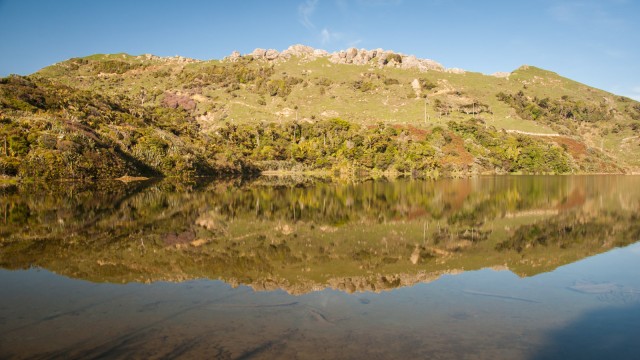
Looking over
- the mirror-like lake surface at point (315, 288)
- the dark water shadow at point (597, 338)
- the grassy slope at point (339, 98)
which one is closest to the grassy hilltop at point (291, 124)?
the grassy slope at point (339, 98)

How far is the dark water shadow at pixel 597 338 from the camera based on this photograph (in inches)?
302

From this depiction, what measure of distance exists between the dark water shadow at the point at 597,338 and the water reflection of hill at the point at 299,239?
4132 millimetres

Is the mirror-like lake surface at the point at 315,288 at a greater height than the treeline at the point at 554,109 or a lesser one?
lesser

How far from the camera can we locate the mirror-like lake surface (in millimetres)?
8031

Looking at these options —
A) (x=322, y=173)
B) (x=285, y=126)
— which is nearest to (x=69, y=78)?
(x=285, y=126)

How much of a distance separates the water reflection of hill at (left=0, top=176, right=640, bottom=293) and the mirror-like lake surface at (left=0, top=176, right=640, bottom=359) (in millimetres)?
104

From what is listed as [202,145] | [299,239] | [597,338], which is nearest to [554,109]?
[202,145]

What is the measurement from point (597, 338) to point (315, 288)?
20.4ft

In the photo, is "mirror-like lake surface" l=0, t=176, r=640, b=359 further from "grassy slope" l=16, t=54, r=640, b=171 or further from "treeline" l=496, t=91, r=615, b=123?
"treeline" l=496, t=91, r=615, b=123

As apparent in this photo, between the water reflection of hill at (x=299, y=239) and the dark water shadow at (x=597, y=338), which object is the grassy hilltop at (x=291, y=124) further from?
the dark water shadow at (x=597, y=338)

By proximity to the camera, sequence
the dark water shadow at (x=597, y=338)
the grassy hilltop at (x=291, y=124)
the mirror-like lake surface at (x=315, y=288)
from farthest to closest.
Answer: the grassy hilltop at (x=291, y=124)
the mirror-like lake surface at (x=315, y=288)
the dark water shadow at (x=597, y=338)

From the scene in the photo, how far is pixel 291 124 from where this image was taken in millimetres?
121688

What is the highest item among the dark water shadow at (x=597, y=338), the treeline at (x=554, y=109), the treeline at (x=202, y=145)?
the treeline at (x=554, y=109)

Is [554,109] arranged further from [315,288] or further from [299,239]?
[315,288]
